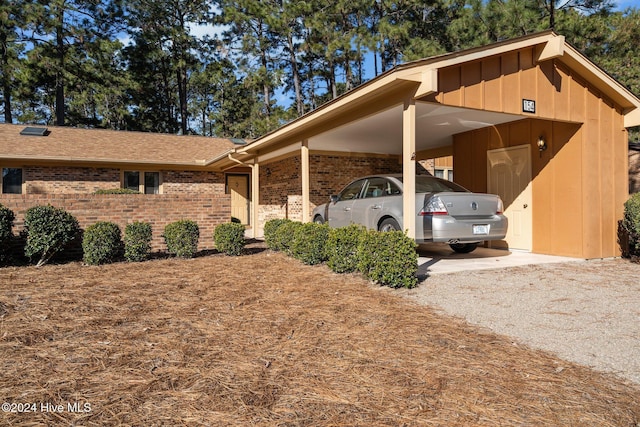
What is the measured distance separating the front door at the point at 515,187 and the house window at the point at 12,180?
14.6 m

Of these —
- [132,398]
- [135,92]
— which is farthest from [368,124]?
[135,92]

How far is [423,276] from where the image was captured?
5.56 metres

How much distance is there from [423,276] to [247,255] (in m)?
4.23

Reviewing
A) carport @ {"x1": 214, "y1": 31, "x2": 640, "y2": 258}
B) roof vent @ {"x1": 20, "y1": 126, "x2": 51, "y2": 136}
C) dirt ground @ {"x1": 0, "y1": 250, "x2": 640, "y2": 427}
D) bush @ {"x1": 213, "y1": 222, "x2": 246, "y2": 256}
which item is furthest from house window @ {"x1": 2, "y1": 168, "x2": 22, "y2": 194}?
dirt ground @ {"x1": 0, "y1": 250, "x2": 640, "y2": 427}

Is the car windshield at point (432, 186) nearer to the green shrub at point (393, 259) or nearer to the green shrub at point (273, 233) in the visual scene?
the green shrub at point (393, 259)

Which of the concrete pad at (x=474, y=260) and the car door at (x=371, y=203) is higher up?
the car door at (x=371, y=203)

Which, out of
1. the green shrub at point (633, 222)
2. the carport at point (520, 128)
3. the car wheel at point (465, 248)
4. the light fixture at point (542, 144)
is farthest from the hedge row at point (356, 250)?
the green shrub at point (633, 222)

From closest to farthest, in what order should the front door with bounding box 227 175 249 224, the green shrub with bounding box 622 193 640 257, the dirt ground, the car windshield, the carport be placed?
the dirt ground, the carport, the car windshield, the green shrub with bounding box 622 193 640 257, the front door with bounding box 227 175 249 224

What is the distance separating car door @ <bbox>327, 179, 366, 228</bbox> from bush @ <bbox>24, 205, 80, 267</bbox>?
5194 mm

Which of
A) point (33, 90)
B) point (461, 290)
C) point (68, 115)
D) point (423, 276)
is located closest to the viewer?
point (461, 290)

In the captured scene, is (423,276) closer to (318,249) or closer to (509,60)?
(318,249)

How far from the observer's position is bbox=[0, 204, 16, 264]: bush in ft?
21.7

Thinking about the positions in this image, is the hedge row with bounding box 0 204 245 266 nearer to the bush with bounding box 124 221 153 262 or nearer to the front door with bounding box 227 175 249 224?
the bush with bounding box 124 221 153 262

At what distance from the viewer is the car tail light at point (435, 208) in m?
6.00
